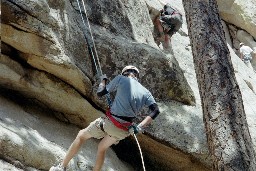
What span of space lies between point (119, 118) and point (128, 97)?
367mm

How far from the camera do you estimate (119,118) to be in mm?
→ 6113

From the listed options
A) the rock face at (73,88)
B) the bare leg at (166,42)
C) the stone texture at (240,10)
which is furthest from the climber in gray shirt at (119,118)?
the stone texture at (240,10)

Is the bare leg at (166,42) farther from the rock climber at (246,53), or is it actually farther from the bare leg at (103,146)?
the rock climber at (246,53)

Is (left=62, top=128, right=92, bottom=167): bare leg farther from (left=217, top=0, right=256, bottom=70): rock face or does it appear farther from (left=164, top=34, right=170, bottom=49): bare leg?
(left=217, top=0, right=256, bottom=70): rock face

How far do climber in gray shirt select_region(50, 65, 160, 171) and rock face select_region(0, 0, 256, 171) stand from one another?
2.41 feet

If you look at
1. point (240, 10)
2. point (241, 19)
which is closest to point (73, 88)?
point (240, 10)

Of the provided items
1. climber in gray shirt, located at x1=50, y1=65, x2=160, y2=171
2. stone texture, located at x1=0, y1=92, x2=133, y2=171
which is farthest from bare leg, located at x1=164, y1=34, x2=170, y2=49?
climber in gray shirt, located at x1=50, y1=65, x2=160, y2=171

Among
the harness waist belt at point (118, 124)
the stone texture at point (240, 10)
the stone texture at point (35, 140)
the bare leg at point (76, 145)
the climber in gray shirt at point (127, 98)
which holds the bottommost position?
the stone texture at point (35, 140)

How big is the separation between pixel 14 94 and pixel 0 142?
6.15 ft

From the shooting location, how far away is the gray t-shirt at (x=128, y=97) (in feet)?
20.0

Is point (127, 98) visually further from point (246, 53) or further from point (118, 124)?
point (246, 53)

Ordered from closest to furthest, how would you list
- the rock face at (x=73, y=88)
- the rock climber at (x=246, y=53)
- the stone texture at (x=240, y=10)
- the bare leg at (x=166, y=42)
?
the rock face at (x=73, y=88) → the bare leg at (x=166, y=42) → the rock climber at (x=246, y=53) → the stone texture at (x=240, y=10)

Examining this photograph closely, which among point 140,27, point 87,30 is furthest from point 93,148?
point 140,27

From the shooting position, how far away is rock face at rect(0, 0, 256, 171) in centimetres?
678
